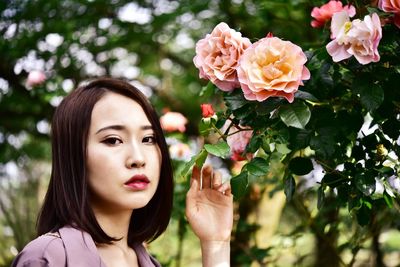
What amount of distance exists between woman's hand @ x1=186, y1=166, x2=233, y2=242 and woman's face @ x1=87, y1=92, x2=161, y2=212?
0.59 feet

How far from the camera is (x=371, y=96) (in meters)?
1.55

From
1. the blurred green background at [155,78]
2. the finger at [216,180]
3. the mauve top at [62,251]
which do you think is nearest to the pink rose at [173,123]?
the blurred green background at [155,78]

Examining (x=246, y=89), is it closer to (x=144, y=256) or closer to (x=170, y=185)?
(x=170, y=185)

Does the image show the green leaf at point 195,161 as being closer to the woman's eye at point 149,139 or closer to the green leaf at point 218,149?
the green leaf at point 218,149

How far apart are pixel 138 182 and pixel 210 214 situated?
0.29m

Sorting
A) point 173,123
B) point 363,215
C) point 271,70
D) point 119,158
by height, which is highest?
point 271,70

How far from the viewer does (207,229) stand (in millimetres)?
1830

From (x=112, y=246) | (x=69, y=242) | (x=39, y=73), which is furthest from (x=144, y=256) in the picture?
(x=39, y=73)

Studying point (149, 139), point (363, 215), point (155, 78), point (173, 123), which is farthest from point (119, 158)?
point (155, 78)

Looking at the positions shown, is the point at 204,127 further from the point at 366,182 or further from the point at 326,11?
the point at 326,11

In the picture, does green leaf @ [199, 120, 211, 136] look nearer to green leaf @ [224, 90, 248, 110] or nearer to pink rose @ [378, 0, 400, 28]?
green leaf @ [224, 90, 248, 110]

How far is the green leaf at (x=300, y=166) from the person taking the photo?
69.4 inches

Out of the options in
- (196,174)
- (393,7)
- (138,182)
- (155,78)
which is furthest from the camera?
(155,78)

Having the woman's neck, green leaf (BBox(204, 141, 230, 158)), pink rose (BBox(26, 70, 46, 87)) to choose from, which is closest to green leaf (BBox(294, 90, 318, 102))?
green leaf (BBox(204, 141, 230, 158))
